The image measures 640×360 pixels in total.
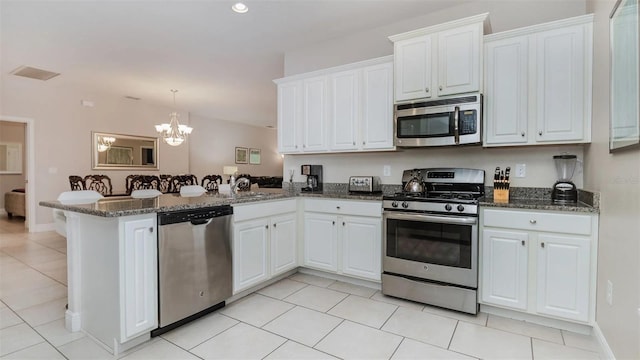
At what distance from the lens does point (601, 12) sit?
2.06 meters

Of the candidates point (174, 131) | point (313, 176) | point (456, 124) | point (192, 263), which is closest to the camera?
point (192, 263)

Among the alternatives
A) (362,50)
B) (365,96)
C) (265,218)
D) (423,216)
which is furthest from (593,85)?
(265,218)

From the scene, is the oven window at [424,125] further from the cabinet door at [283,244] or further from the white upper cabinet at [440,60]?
the cabinet door at [283,244]

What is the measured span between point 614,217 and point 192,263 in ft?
8.69

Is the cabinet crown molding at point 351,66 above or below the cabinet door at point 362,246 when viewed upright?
above

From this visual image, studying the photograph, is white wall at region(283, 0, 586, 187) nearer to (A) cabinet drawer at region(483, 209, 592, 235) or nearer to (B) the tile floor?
(A) cabinet drawer at region(483, 209, 592, 235)

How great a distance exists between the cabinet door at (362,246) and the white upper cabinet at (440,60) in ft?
4.02

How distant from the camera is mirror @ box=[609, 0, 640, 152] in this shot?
1.41 metres

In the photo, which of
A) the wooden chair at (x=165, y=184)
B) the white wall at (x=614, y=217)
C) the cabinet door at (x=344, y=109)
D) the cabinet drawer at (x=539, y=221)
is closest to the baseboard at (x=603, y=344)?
the white wall at (x=614, y=217)

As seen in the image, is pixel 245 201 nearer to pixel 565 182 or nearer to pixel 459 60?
pixel 459 60

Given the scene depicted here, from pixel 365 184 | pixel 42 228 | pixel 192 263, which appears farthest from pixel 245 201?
pixel 42 228

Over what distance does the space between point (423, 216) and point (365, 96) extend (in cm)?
138

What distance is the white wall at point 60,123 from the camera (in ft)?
17.9

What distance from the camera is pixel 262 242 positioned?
2.89m
